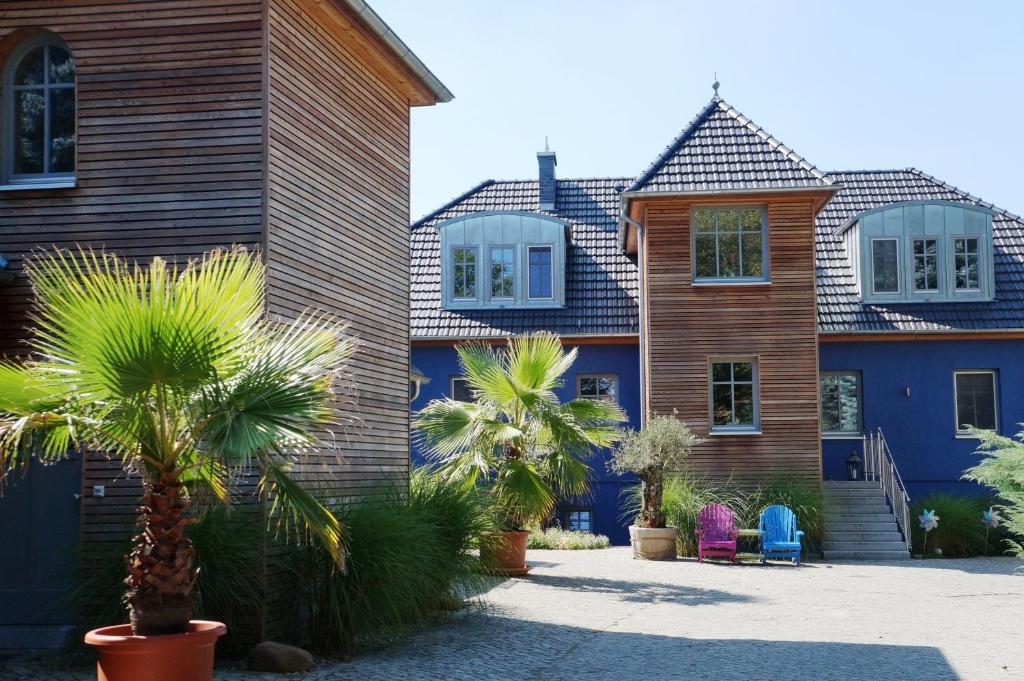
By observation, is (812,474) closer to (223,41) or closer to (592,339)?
(592,339)

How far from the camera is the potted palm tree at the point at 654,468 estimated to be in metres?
19.0

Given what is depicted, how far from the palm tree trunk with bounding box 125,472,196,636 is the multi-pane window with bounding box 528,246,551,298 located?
59.5ft

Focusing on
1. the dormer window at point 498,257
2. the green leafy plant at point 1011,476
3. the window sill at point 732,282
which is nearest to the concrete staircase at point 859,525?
the green leafy plant at point 1011,476

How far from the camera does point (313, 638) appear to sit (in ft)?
32.1

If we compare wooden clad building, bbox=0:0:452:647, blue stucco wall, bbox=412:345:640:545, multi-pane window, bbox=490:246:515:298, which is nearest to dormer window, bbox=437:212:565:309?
multi-pane window, bbox=490:246:515:298

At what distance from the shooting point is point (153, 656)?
6.62m

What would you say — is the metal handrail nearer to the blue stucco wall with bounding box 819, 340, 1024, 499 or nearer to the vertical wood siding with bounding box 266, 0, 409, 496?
the blue stucco wall with bounding box 819, 340, 1024, 499

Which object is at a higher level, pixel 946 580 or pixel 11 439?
pixel 11 439

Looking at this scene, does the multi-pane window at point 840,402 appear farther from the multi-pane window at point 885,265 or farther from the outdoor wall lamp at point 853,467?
the multi-pane window at point 885,265

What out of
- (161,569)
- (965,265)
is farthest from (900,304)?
(161,569)

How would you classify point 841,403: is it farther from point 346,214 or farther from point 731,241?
point 346,214

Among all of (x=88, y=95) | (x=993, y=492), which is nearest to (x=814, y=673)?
(x=88, y=95)

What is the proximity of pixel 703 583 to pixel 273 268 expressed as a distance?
839 cm

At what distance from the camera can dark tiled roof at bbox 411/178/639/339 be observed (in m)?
24.1
